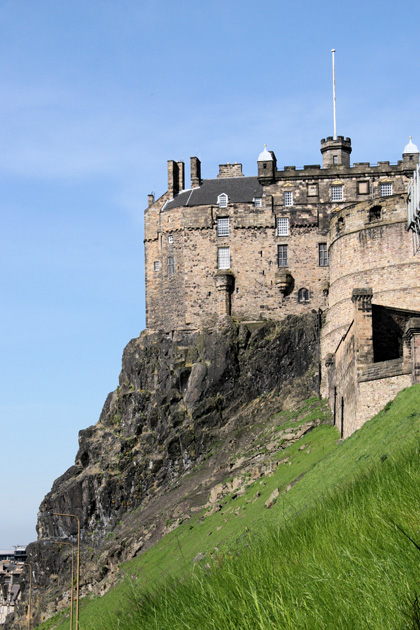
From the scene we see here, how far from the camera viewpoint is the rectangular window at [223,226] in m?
69.9

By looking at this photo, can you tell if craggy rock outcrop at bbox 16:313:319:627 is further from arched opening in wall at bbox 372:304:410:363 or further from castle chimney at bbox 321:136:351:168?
arched opening in wall at bbox 372:304:410:363

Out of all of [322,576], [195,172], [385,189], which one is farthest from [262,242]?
[322,576]

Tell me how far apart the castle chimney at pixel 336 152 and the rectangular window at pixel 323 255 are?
616 cm

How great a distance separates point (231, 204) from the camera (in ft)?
230

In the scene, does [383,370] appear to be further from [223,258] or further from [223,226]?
[223,226]

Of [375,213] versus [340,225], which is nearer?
[375,213]

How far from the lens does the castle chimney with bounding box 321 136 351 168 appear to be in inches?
2749

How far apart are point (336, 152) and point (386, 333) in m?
26.4

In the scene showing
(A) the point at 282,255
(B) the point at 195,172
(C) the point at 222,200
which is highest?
(B) the point at 195,172

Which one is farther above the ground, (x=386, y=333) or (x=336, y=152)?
(x=336, y=152)

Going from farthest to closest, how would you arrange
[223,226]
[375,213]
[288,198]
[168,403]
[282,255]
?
[223,226]
[288,198]
[282,255]
[168,403]
[375,213]

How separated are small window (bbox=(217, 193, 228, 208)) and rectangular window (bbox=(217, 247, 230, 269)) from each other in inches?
135

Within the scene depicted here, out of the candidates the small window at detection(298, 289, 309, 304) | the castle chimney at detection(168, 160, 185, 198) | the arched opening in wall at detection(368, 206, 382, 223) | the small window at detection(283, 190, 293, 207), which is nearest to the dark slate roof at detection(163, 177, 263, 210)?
the castle chimney at detection(168, 160, 185, 198)

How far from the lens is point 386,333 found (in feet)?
154
